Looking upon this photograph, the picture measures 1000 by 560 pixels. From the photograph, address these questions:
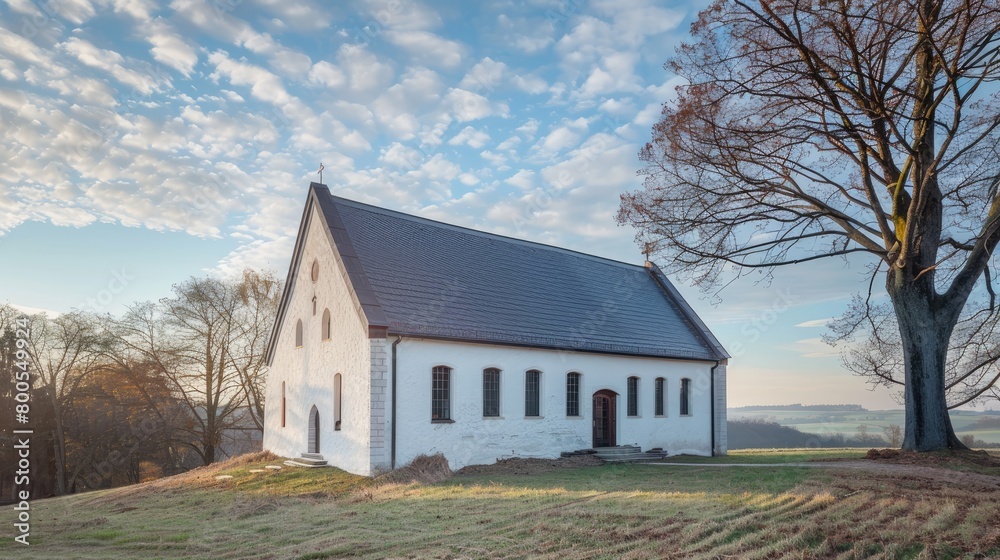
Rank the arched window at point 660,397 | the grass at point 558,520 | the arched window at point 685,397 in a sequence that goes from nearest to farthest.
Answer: the grass at point 558,520
the arched window at point 660,397
the arched window at point 685,397

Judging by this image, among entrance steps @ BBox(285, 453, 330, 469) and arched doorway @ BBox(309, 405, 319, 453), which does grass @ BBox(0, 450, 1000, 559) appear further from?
arched doorway @ BBox(309, 405, 319, 453)

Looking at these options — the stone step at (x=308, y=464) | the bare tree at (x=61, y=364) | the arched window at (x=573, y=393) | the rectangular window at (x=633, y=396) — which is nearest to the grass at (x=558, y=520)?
the stone step at (x=308, y=464)

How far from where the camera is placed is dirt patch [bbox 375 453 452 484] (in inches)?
678

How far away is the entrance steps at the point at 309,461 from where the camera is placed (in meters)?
20.2

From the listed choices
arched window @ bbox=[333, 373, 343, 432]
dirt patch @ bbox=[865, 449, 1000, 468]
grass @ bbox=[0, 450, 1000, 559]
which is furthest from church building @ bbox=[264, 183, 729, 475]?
dirt patch @ bbox=[865, 449, 1000, 468]

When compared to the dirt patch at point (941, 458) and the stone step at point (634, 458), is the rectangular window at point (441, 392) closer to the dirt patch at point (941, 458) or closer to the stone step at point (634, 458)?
the stone step at point (634, 458)

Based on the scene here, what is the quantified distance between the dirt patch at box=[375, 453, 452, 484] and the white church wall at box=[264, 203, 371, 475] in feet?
2.89

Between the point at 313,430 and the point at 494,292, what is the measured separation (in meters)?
7.58

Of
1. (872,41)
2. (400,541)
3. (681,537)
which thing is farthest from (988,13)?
(400,541)

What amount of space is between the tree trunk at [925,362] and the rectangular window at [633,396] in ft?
31.3

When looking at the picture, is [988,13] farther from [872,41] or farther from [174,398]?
[174,398]

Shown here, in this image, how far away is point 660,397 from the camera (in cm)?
2691

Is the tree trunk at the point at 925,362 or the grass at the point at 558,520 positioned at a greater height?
the tree trunk at the point at 925,362

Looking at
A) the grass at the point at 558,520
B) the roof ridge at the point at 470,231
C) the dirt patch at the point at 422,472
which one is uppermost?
the roof ridge at the point at 470,231
